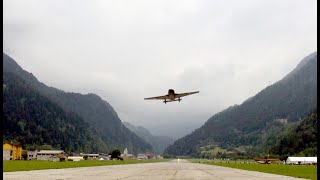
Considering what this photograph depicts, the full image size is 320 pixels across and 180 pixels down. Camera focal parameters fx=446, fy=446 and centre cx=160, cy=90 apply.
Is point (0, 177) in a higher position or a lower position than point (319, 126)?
lower

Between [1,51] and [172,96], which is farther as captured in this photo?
[172,96]

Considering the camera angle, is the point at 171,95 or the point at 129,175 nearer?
the point at 171,95

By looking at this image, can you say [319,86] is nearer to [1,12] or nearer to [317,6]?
[317,6]

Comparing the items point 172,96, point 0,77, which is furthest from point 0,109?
point 172,96

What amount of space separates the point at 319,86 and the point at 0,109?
387 inches

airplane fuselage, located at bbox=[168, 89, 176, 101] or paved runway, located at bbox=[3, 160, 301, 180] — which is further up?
airplane fuselage, located at bbox=[168, 89, 176, 101]

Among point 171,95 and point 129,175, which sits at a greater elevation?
point 171,95

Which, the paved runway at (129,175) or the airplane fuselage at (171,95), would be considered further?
the paved runway at (129,175)

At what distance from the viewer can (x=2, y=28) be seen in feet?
46.6

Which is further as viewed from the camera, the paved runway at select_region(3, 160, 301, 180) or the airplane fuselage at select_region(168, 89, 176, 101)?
the paved runway at select_region(3, 160, 301, 180)

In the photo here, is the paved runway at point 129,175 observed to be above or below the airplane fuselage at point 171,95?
below

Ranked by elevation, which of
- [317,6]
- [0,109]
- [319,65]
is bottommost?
[0,109]

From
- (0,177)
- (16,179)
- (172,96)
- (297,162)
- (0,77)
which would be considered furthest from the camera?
(297,162)

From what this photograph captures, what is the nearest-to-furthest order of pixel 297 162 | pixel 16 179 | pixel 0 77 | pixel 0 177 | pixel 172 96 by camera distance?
pixel 0 77
pixel 0 177
pixel 172 96
pixel 16 179
pixel 297 162
